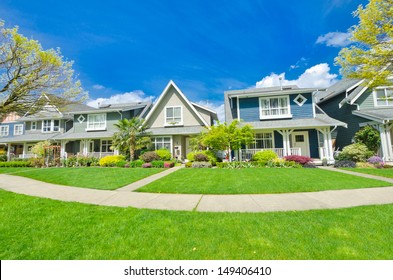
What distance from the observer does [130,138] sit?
1873 centimetres

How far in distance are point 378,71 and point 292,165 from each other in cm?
759

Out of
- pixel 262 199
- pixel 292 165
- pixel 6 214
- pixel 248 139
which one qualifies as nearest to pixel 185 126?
pixel 248 139

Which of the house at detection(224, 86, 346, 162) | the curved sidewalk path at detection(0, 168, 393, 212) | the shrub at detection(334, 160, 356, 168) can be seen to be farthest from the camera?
the house at detection(224, 86, 346, 162)

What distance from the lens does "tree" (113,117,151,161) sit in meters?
18.9

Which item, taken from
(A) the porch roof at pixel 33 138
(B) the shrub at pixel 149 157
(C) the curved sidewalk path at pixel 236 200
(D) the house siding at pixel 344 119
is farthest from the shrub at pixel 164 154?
(D) the house siding at pixel 344 119

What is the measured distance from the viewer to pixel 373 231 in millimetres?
3648

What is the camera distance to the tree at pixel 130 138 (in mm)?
18859

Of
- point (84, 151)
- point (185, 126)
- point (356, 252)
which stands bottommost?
point (356, 252)

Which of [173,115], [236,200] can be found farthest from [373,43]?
A: [173,115]

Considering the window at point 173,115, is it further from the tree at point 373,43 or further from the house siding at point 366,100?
the house siding at point 366,100

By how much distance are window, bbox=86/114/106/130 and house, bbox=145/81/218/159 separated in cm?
597

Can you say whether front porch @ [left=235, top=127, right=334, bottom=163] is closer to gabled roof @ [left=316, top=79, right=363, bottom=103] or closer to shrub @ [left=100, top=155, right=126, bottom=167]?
gabled roof @ [left=316, top=79, right=363, bottom=103]

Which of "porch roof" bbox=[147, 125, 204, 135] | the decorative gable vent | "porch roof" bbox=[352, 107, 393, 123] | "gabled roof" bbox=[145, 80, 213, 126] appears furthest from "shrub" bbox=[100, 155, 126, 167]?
"porch roof" bbox=[352, 107, 393, 123]

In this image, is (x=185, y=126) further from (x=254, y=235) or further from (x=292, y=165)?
(x=254, y=235)
